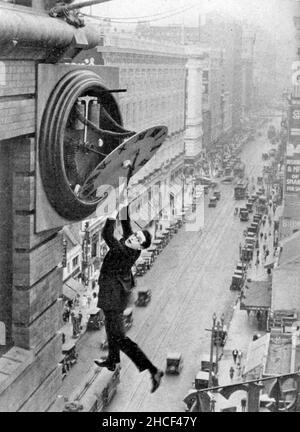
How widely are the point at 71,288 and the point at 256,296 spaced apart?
5561 millimetres

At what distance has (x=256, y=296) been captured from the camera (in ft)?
71.6

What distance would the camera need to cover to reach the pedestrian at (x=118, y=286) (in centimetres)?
473

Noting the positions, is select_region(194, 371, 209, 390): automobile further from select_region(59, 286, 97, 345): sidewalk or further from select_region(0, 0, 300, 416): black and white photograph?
select_region(59, 286, 97, 345): sidewalk

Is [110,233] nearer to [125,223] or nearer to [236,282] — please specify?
[125,223]

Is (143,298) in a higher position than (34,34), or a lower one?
lower

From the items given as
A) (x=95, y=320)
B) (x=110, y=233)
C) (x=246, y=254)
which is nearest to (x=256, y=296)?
(x=246, y=254)

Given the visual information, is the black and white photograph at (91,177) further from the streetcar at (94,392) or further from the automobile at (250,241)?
the automobile at (250,241)

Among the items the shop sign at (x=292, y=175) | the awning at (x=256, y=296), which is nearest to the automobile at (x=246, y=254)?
the awning at (x=256, y=296)

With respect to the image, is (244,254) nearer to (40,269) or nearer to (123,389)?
(123,389)

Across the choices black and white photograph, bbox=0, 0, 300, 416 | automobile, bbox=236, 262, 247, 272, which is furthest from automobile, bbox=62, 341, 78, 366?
automobile, bbox=236, 262, 247, 272

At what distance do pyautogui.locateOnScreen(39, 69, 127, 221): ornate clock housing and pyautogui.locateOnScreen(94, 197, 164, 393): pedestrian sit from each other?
2.95ft

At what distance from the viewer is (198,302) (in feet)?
63.5
